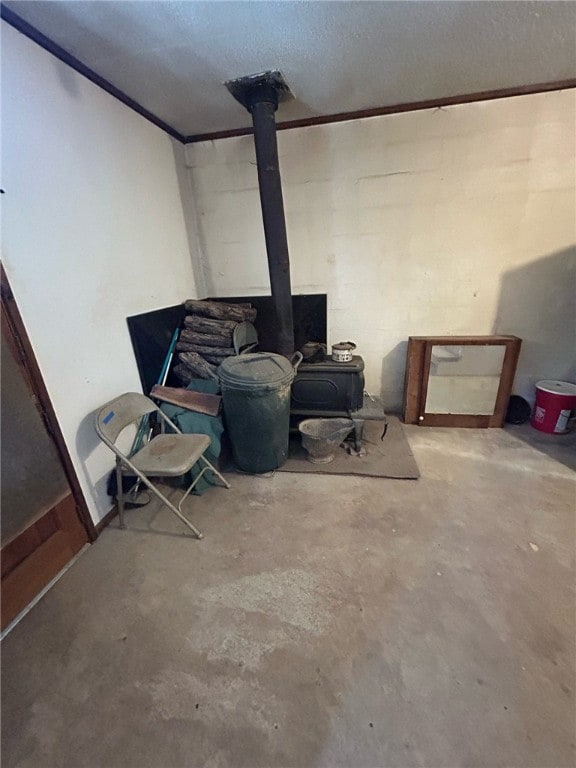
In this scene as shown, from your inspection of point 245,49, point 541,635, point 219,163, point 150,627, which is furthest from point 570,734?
point 219,163

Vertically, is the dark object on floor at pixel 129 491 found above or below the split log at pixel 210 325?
below

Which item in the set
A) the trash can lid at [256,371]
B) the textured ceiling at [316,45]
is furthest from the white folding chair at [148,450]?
the textured ceiling at [316,45]

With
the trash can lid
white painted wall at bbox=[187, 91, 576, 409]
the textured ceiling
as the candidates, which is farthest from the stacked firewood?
the textured ceiling

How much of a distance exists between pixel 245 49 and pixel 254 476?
2572 mm

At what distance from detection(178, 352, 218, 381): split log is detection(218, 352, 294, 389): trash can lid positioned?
0.37 meters

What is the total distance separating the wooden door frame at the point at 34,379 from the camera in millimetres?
1447

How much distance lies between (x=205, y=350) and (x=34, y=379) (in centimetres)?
125

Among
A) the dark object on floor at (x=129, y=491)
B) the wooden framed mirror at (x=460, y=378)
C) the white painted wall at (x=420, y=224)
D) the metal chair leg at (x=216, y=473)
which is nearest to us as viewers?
the dark object on floor at (x=129, y=491)

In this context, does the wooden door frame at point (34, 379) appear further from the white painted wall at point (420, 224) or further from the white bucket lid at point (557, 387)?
the white bucket lid at point (557, 387)

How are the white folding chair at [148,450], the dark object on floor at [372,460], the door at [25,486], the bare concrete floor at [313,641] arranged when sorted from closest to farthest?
the bare concrete floor at [313,641] → the door at [25,486] → the white folding chair at [148,450] → the dark object on floor at [372,460]

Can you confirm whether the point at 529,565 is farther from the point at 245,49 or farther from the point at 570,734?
the point at 245,49

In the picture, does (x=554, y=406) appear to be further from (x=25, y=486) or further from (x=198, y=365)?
(x=25, y=486)

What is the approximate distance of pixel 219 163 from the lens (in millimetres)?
2812

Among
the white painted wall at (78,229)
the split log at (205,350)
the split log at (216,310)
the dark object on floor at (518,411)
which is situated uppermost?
the white painted wall at (78,229)
